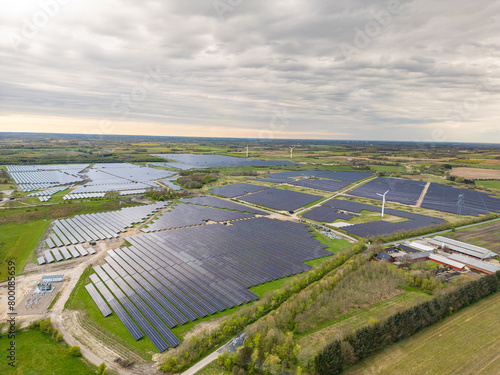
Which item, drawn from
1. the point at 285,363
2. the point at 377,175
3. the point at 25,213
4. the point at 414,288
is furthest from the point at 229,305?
the point at 377,175

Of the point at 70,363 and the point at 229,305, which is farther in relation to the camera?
the point at 229,305

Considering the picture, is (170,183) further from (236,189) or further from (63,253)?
(63,253)

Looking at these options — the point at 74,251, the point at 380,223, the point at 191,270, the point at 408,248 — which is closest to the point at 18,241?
the point at 74,251

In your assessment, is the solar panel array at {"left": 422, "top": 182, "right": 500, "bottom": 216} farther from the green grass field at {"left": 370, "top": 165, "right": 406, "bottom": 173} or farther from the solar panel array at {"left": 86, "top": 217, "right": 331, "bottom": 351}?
the solar panel array at {"left": 86, "top": 217, "right": 331, "bottom": 351}

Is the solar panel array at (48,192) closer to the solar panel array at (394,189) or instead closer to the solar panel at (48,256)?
the solar panel at (48,256)

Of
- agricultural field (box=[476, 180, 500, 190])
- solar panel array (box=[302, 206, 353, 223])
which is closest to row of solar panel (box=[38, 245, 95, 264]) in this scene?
solar panel array (box=[302, 206, 353, 223])

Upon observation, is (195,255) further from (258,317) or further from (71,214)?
(71,214)
